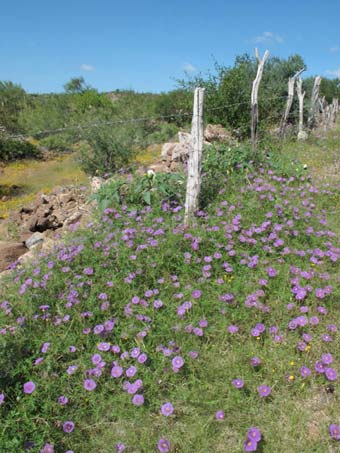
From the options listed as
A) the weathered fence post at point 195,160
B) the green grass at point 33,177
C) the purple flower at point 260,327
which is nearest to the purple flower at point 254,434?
→ the purple flower at point 260,327

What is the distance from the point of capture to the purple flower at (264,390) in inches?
83.3

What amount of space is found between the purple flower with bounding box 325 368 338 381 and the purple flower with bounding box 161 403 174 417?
3.50 ft

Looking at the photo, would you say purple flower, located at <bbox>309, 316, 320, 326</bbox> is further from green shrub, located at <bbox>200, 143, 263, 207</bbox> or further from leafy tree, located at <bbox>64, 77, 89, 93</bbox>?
leafy tree, located at <bbox>64, 77, 89, 93</bbox>

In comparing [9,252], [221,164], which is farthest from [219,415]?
[221,164]

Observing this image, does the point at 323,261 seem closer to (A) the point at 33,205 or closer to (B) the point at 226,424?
(B) the point at 226,424

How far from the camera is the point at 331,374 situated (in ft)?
7.29

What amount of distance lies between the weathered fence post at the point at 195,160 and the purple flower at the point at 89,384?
217cm

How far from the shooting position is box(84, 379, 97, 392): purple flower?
2.18 m

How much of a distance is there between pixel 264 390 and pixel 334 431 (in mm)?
427

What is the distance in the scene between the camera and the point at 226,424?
6.68 ft

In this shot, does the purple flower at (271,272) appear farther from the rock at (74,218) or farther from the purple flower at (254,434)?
the rock at (74,218)

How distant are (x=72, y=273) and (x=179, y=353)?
1.36 meters

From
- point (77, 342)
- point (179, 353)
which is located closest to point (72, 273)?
point (77, 342)

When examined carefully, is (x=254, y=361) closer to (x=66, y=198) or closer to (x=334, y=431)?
(x=334, y=431)
